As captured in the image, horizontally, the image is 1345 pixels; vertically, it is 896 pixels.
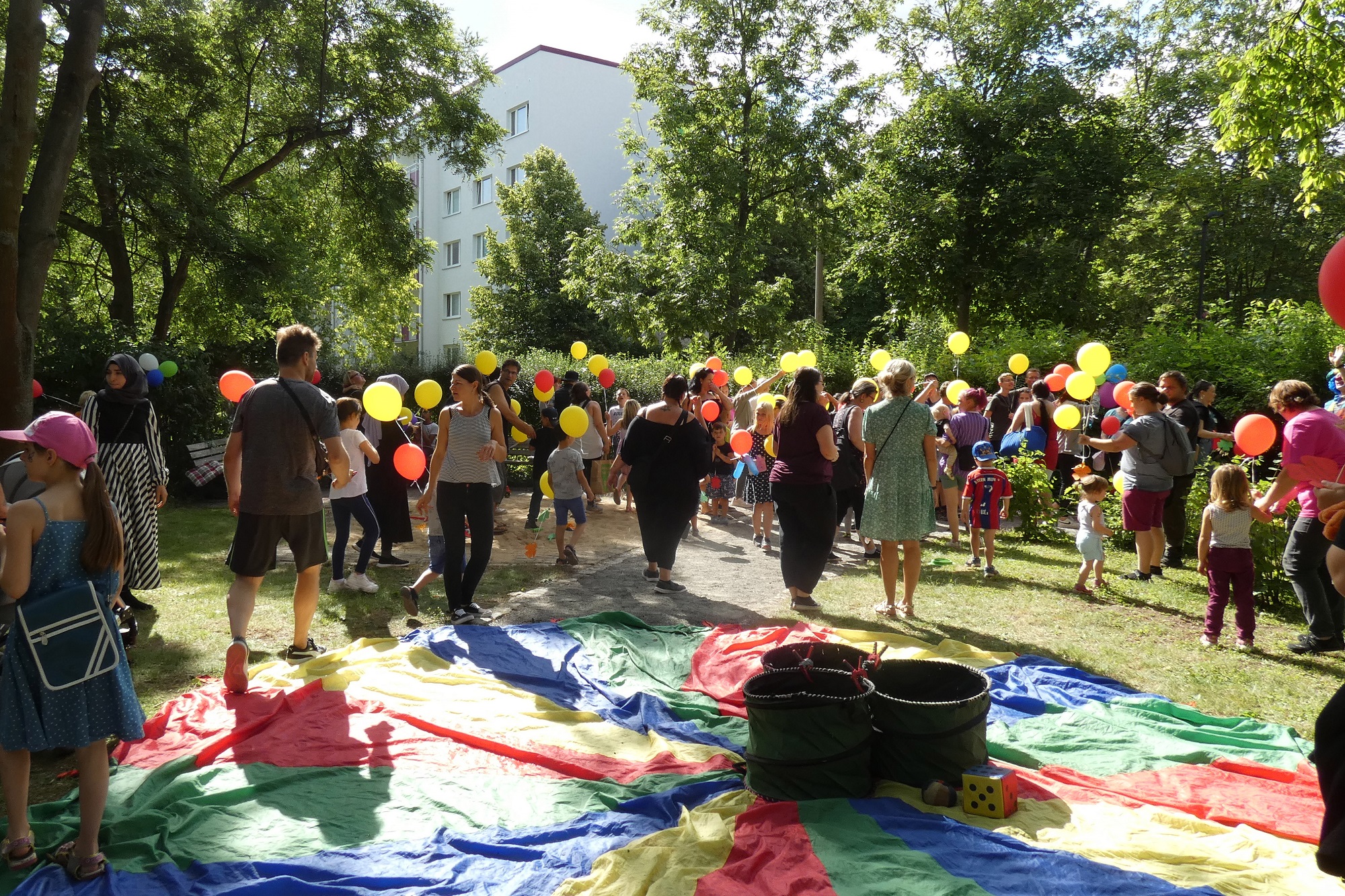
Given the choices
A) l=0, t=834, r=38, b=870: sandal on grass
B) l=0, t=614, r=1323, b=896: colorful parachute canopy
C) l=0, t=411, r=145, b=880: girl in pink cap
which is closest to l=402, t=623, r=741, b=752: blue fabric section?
l=0, t=614, r=1323, b=896: colorful parachute canopy

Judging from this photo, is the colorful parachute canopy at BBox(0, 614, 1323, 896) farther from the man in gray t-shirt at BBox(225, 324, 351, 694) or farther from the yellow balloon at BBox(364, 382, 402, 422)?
the yellow balloon at BBox(364, 382, 402, 422)

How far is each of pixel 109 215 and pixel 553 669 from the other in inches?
541

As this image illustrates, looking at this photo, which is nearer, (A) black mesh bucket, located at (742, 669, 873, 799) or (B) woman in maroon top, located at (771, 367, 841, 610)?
(A) black mesh bucket, located at (742, 669, 873, 799)

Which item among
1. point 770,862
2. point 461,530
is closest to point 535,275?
point 461,530

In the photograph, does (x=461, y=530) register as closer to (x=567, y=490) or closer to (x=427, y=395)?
(x=567, y=490)

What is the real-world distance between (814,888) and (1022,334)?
16676 millimetres

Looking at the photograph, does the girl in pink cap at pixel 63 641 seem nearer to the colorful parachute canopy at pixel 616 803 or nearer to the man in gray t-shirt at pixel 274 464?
the colorful parachute canopy at pixel 616 803

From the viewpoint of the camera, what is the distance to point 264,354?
1098 inches

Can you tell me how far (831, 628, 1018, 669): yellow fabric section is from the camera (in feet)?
18.1

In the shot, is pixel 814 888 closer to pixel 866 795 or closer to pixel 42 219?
pixel 866 795

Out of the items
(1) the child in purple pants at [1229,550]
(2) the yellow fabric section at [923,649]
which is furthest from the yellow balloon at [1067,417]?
(2) the yellow fabric section at [923,649]

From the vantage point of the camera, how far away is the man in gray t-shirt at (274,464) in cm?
480

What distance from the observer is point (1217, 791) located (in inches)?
145

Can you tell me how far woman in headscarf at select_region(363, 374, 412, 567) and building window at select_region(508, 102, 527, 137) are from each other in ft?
104
